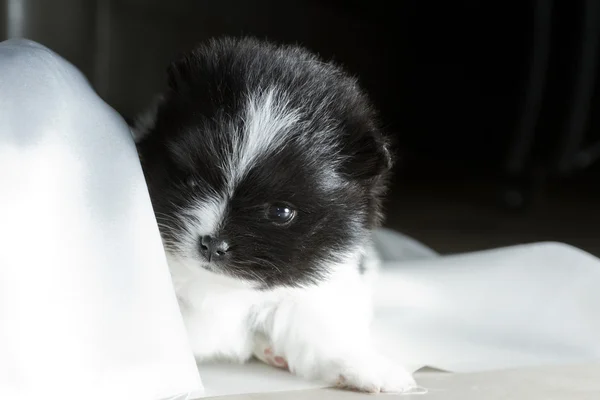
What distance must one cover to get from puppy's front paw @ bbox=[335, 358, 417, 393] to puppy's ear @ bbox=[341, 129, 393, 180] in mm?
290

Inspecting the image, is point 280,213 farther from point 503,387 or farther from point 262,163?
point 503,387

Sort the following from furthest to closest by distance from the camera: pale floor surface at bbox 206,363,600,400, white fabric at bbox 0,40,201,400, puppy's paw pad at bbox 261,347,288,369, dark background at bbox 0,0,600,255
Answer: dark background at bbox 0,0,600,255 → puppy's paw pad at bbox 261,347,288,369 → pale floor surface at bbox 206,363,600,400 → white fabric at bbox 0,40,201,400

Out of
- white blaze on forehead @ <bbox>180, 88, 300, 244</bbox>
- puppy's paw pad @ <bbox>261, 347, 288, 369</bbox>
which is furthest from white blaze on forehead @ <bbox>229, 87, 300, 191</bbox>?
puppy's paw pad @ <bbox>261, 347, 288, 369</bbox>

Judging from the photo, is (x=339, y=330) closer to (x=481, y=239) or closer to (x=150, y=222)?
(x=150, y=222)

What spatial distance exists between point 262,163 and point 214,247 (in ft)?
0.44

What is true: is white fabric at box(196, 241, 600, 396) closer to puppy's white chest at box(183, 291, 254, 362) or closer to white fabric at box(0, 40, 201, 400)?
puppy's white chest at box(183, 291, 254, 362)

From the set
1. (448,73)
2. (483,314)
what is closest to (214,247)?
(483,314)

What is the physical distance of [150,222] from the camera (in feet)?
3.77

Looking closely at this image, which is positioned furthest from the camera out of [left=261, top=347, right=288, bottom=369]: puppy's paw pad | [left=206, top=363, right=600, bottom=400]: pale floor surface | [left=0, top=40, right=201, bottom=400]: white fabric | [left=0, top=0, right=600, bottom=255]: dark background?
[left=0, top=0, right=600, bottom=255]: dark background

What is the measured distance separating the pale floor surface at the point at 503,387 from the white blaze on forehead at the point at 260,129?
353 millimetres

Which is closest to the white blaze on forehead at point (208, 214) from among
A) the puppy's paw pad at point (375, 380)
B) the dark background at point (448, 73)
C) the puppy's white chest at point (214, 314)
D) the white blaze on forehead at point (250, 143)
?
the white blaze on forehead at point (250, 143)

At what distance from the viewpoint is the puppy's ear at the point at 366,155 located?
4.02ft

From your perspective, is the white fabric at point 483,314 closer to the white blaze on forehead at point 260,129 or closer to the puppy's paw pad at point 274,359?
the puppy's paw pad at point 274,359

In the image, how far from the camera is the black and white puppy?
3.68 feet
